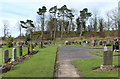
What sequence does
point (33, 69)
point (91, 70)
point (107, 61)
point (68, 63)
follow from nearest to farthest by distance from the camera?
point (91, 70) → point (107, 61) → point (33, 69) → point (68, 63)

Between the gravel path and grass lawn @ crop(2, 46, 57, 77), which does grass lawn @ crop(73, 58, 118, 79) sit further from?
grass lawn @ crop(2, 46, 57, 77)

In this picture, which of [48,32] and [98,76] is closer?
[98,76]

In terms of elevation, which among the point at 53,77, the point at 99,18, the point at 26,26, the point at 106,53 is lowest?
the point at 53,77

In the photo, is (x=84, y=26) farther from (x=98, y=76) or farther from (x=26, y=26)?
(x=98, y=76)

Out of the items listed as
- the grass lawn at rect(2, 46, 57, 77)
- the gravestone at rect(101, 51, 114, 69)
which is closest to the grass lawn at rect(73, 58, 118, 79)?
the gravestone at rect(101, 51, 114, 69)

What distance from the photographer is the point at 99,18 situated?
78875 mm

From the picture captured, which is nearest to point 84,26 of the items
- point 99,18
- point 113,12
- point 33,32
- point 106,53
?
point 99,18

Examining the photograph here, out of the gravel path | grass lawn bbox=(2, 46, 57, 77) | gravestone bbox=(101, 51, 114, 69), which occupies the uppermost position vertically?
gravestone bbox=(101, 51, 114, 69)

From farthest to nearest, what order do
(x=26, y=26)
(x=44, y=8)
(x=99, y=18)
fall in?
1. (x=99, y=18)
2. (x=26, y=26)
3. (x=44, y=8)

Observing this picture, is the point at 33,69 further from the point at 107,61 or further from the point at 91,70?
the point at 107,61

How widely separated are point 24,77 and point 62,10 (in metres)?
58.1

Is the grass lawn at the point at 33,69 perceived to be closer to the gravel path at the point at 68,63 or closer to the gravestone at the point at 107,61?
the gravel path at the point at 68,63

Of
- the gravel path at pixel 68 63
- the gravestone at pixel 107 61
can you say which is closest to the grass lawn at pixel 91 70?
the gravel path at pixel 68 63

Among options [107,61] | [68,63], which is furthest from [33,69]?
[107,61]
